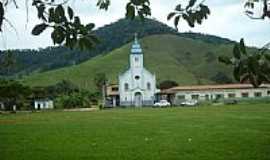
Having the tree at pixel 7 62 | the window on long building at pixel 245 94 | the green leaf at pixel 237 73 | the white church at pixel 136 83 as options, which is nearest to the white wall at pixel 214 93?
the window on long building at pixel 245 94

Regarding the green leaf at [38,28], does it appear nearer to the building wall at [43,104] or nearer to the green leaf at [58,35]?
the green leaf at [58,35]

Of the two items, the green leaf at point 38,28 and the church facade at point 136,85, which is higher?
the church facade at point 136,85

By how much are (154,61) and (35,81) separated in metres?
31.4

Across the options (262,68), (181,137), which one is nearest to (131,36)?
(181,137)

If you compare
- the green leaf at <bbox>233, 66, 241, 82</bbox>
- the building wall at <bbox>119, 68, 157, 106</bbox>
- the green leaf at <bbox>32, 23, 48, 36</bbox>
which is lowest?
the green leaf at <bbox>233, 66, 241, 82</bbox>

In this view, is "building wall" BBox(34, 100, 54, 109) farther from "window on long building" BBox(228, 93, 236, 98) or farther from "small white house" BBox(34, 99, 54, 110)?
"window on long building" BBox(228, 93, 236, 98)

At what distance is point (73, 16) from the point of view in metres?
3.32

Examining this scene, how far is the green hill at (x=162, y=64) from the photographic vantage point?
134m

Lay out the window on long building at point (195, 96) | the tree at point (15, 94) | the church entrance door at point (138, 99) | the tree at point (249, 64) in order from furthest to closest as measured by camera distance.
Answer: the window on long building at point (195, 96), the church entrance door at point (138, 99), the tree at point (15, 94), the tree at point (249, 64)

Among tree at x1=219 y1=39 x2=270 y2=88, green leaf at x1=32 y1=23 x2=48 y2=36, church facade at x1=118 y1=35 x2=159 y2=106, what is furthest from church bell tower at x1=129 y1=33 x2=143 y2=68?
green leaf at x1=32 y1=23 x2=48 y2=36

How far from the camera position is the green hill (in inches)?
5285

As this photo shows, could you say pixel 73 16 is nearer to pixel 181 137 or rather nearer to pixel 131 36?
pixel 181 137

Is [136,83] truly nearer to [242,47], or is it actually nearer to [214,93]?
[214,93]

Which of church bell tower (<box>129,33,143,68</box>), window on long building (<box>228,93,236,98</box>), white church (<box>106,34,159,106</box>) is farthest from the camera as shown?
church bell tower (<box>129,33,143,68</box>)
